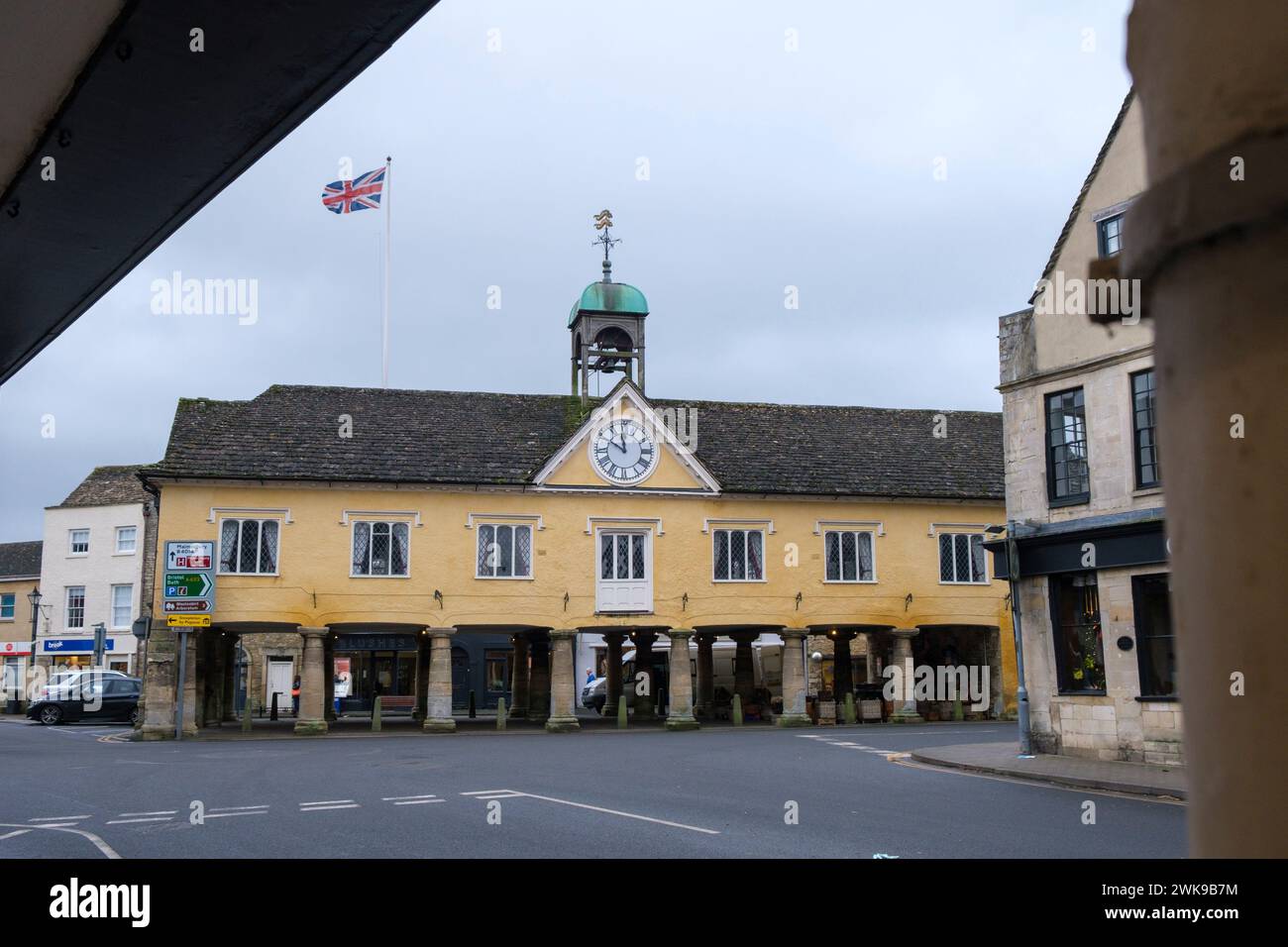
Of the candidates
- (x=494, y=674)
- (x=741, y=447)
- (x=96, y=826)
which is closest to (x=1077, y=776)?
(x=96, y=826)

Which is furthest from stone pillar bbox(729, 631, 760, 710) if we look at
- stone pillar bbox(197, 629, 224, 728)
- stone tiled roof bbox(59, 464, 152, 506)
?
stone tiled roof bbox(59, 464, 152, 506)

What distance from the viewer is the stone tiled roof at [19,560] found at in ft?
203

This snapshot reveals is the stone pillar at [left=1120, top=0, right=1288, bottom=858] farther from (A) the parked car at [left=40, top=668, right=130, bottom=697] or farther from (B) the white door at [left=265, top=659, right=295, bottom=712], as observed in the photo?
(B) the white door at [left=265, top=659, right=295, bottom=712]

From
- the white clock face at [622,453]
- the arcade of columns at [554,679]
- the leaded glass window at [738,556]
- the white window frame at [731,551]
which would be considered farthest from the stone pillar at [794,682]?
the white clock face at [622,453]

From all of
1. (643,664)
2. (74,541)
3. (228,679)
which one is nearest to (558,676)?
(643,664)

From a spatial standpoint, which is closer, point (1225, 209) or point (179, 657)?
point (1225, 209)

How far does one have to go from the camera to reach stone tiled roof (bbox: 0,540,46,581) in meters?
62.0

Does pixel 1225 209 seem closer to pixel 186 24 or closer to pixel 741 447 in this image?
pixel 186 24

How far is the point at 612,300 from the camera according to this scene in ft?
127

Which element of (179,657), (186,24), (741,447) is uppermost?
(741,447)

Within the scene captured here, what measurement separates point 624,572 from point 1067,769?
18.6 meters

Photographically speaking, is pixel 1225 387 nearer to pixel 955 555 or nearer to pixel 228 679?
pixel 955 555
